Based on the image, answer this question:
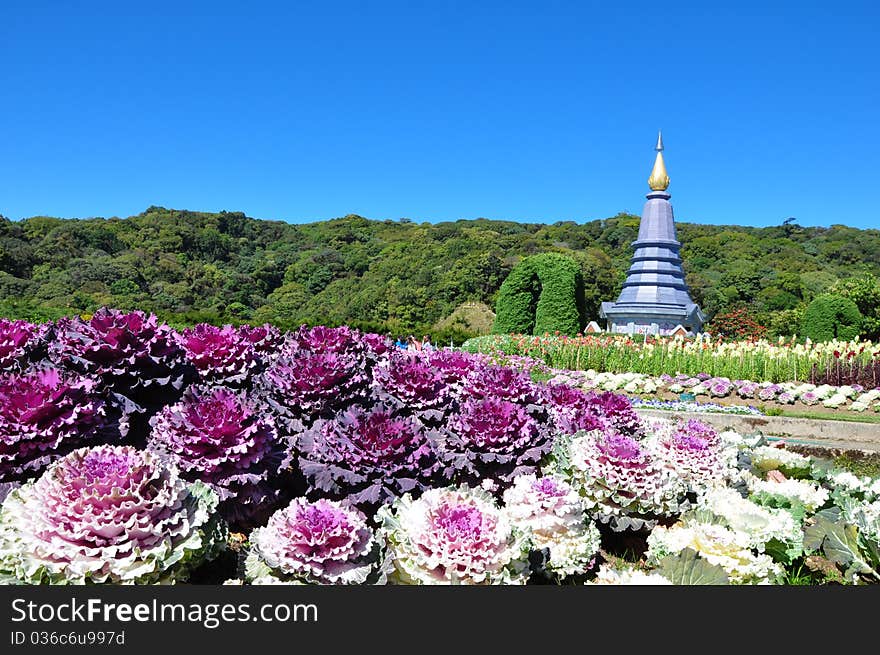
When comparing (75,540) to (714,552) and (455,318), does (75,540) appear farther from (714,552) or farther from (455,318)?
(455,318)

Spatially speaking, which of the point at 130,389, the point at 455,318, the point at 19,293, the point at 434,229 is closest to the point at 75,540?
the point at 130,389

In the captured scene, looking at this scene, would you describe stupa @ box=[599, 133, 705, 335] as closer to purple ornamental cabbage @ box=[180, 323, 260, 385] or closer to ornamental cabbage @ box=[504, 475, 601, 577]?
purple ornamental cabbage @ box=[180, 323, 260, 385]

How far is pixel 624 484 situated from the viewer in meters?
2.77

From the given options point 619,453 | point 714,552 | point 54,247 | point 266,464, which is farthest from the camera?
point 54,247

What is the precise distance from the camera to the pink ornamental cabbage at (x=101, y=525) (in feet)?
5.91

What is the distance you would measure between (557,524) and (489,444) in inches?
22.6

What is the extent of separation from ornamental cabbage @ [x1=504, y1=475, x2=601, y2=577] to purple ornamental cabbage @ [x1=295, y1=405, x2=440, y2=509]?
411 millimetres

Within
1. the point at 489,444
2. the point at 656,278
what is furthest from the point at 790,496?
the point at 656,278

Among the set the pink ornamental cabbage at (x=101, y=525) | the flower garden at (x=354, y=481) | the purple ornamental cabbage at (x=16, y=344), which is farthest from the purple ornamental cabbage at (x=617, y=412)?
the purple ornamental cabbage at (x=16, y=344)

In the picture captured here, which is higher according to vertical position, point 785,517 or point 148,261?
point 148,261

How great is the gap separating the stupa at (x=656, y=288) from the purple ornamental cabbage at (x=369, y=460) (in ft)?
61.5

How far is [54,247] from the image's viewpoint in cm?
3044

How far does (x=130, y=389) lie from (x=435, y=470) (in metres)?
1.51

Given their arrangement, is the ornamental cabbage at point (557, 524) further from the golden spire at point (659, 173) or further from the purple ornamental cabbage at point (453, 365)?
the golden spire at point (659, 173)
